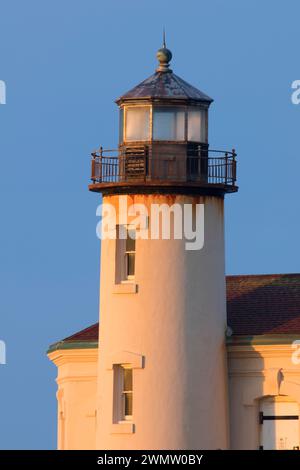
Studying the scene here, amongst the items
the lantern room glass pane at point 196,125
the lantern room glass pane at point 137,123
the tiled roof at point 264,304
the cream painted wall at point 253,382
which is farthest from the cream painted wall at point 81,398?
the lantern room glass pane at point 196,125

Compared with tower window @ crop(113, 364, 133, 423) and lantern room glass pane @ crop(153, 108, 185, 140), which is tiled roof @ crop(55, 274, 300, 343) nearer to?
tower window @ crop(113, 364, 133, 423)

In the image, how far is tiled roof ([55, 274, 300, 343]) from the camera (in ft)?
457

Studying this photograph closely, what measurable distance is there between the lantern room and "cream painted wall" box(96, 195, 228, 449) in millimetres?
434

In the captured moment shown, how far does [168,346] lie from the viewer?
452ft

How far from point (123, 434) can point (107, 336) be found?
241 centimetres

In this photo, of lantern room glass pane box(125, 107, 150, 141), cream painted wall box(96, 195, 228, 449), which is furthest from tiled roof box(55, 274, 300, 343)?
lantern room glass pane box(125, 107, 150, 141)

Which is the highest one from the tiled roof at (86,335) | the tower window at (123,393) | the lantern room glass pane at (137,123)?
the lantern room glass pane at (137,123)

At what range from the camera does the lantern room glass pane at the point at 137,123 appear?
13838cm

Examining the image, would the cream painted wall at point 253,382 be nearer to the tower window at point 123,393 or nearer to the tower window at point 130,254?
the tower window at point 123,393

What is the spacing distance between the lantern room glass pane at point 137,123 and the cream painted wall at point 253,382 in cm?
539
